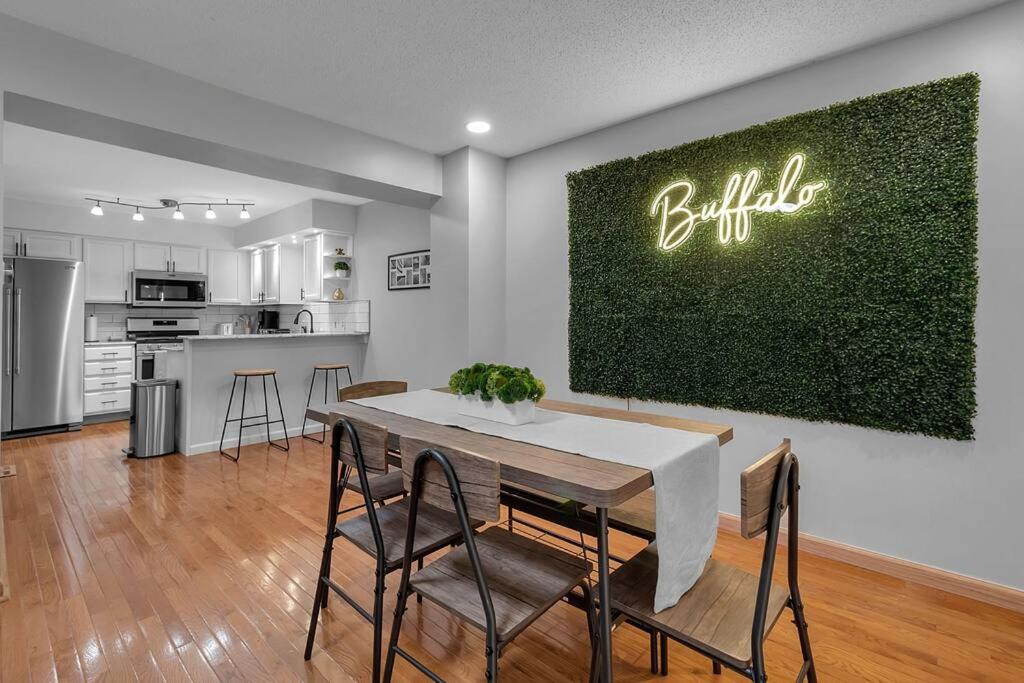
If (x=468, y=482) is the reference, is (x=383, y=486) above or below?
below

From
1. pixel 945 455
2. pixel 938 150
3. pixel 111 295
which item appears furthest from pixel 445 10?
pixel 111 295

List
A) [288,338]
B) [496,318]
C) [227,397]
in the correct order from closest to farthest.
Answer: [496,318] < [227,397] < [288,338]

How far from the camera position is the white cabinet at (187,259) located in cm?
657

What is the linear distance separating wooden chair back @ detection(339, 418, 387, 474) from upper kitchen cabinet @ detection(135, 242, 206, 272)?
20.5 ft

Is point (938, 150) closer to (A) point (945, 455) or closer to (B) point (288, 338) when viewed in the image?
(A) point (945, 455)

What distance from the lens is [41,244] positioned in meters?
5.66

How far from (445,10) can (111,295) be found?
238 inches

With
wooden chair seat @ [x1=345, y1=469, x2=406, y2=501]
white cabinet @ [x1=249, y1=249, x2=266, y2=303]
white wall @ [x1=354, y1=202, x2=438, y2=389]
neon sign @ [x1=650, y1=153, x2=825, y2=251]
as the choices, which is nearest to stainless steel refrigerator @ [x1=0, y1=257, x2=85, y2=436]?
white cabinet @ [x1=249, y1=249, x2=266, y2=303]

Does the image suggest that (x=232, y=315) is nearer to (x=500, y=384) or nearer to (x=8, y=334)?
(x=8, y=334)

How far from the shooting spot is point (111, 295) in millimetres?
6109

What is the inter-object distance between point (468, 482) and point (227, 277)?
6.93 meters

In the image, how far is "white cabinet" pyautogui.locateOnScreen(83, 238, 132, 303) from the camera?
5.95 m

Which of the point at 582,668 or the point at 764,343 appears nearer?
the point at 582,668

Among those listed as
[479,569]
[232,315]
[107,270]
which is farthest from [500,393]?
[232,315]
